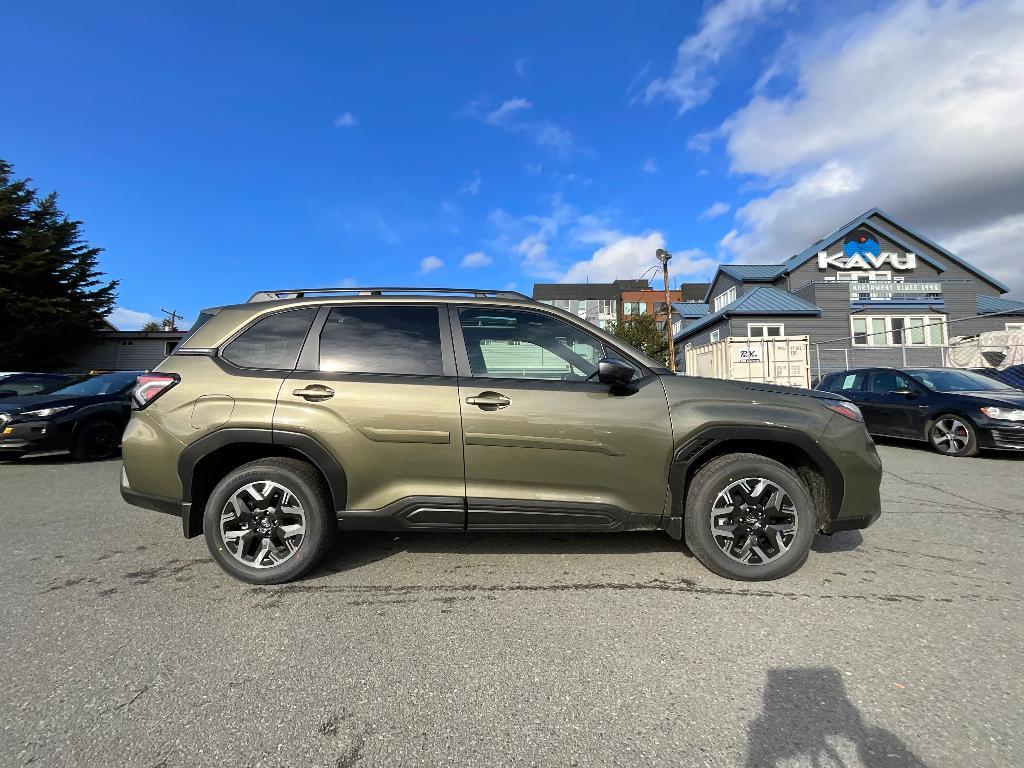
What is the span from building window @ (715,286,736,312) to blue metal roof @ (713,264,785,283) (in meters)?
0.97

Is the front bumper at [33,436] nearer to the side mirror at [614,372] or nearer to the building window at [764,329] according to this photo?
the side mirror at [614,372]

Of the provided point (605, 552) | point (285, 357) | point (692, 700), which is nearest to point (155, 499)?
point (285, 357)

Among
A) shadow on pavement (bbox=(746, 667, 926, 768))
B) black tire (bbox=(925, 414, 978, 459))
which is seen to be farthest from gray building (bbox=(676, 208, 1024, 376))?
shadow on pavement (bbox=(746, 667, 926, 768))

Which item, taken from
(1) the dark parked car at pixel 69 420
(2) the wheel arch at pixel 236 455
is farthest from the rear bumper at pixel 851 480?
(1) the dark parked car at pixel 69 420

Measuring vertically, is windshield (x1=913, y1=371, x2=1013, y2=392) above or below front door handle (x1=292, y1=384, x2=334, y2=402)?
below

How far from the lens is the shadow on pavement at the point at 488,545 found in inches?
145

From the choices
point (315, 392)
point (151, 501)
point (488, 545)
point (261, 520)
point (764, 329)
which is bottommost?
point (488, 545)

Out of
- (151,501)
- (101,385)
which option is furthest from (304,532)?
(101,385)

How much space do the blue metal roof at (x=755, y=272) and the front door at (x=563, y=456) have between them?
30278 millimetres

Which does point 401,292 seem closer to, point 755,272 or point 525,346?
point 525,346

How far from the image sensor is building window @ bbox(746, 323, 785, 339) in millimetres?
26359

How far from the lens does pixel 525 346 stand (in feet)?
11.5

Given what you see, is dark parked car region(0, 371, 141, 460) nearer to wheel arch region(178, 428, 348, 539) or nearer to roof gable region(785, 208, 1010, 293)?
wheel arch region(178, 428, 348, 539)

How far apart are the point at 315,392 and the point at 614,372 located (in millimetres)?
1886
